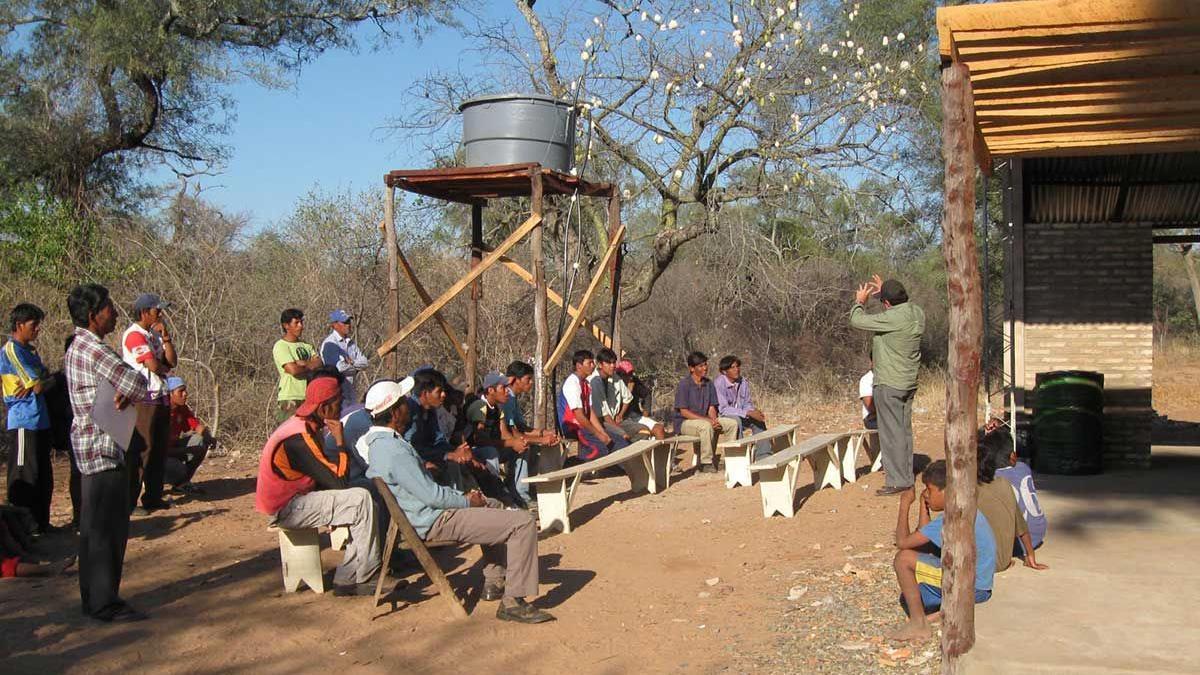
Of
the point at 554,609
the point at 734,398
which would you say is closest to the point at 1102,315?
the point at 734,398

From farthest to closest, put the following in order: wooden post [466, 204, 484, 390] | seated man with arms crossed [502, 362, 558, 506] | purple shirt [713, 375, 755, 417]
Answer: wooden post [466, 204, 484, 390] < purple shirt [713, 375, 755, 417] < seated man with arms crossed [502, 362, 558, 506]

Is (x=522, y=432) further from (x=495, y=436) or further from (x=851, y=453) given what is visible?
(x=851, y=453)

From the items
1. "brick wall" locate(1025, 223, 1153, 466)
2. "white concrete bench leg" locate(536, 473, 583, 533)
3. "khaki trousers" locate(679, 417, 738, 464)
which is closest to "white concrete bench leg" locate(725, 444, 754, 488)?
"khaki trousers" locate(679, 417, 738, 464)

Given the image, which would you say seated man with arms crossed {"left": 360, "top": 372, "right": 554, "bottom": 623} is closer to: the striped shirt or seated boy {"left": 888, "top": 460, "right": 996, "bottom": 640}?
the striped shirt

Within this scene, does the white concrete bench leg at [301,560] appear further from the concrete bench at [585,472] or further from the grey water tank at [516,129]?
the grey water tank at [516,129]

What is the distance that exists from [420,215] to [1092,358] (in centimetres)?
937

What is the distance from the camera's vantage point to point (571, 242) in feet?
55.1

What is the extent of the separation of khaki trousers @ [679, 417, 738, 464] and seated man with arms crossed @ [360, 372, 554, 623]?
4.85m

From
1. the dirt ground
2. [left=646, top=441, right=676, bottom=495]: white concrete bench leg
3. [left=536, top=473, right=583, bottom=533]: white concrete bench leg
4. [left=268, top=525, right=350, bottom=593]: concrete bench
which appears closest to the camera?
the dirt ground

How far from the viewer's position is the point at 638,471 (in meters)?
9.80

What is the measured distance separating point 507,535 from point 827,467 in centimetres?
456

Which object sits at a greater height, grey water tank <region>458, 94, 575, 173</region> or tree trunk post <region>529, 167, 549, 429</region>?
grey water tank <region>458, 94, 575, 173</region>

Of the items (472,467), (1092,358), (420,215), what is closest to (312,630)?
(472,467)

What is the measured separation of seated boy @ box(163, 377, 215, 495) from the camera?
9031mm
